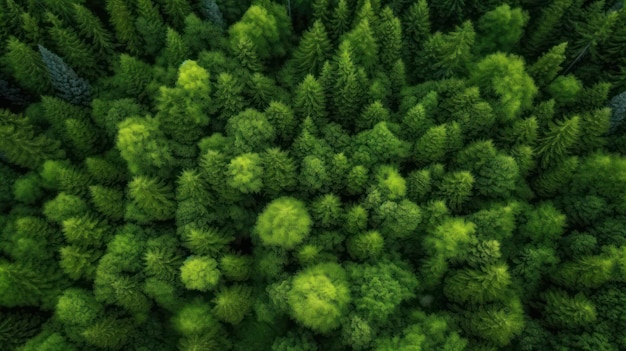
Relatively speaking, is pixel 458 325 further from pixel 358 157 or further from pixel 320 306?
pixel 358 157

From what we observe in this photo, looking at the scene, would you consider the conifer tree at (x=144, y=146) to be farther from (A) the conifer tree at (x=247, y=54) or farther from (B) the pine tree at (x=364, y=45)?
(B) the pine tree at (x=364, y=45)

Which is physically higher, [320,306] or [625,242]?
[625,242]

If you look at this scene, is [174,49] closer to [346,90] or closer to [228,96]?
[228,96]

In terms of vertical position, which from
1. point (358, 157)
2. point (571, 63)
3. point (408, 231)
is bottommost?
point (408, 231)

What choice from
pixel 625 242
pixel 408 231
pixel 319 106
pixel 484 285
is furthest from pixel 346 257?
pixel 625 242

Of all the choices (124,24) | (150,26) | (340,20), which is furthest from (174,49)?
(340,20)

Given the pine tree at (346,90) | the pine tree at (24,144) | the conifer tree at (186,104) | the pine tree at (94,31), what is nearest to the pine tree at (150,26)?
the pine tree at (94,31)
